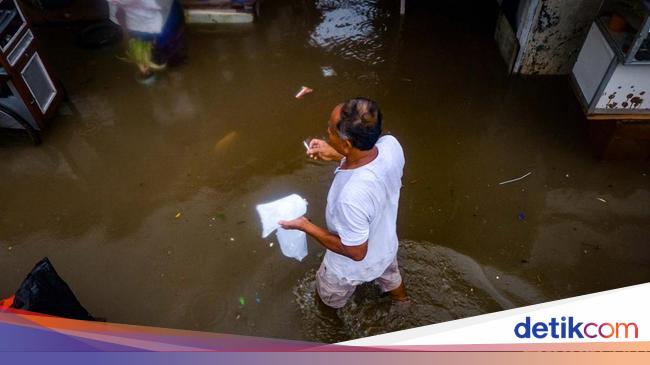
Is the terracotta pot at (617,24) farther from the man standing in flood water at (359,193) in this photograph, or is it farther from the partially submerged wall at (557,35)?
the man standing in flood water at (359,193)

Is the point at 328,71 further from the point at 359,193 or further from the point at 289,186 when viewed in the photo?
the point at 359,193

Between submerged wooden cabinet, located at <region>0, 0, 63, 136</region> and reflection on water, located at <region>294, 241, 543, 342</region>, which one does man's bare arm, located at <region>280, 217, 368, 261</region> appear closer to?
reflection on water, located at <region>294, 241, 543, 342</region>

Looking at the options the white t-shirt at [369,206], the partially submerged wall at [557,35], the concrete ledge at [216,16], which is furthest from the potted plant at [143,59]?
the partially submerged wall at [557,35]

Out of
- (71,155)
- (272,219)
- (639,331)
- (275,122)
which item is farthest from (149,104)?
(639,331)

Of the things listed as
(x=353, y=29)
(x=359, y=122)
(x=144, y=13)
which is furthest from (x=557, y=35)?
(x=144, y=13)

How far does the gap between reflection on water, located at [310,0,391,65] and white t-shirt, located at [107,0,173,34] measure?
1.96 metres

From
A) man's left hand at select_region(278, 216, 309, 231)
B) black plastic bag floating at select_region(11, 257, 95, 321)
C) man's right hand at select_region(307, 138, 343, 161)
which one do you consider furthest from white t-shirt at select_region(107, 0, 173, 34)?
man's left hand at select_region(278, 216, 309, 231)

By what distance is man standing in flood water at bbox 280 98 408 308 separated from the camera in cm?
205

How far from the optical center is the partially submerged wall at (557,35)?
4.87m

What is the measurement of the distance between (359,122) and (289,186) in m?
2.29

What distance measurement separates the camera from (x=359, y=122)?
2020 millimetres

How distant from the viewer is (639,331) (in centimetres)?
172

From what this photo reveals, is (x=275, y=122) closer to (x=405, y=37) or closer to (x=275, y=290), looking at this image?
(x=275, y=290)

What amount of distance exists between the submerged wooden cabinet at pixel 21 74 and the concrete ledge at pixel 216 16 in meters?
2.26
